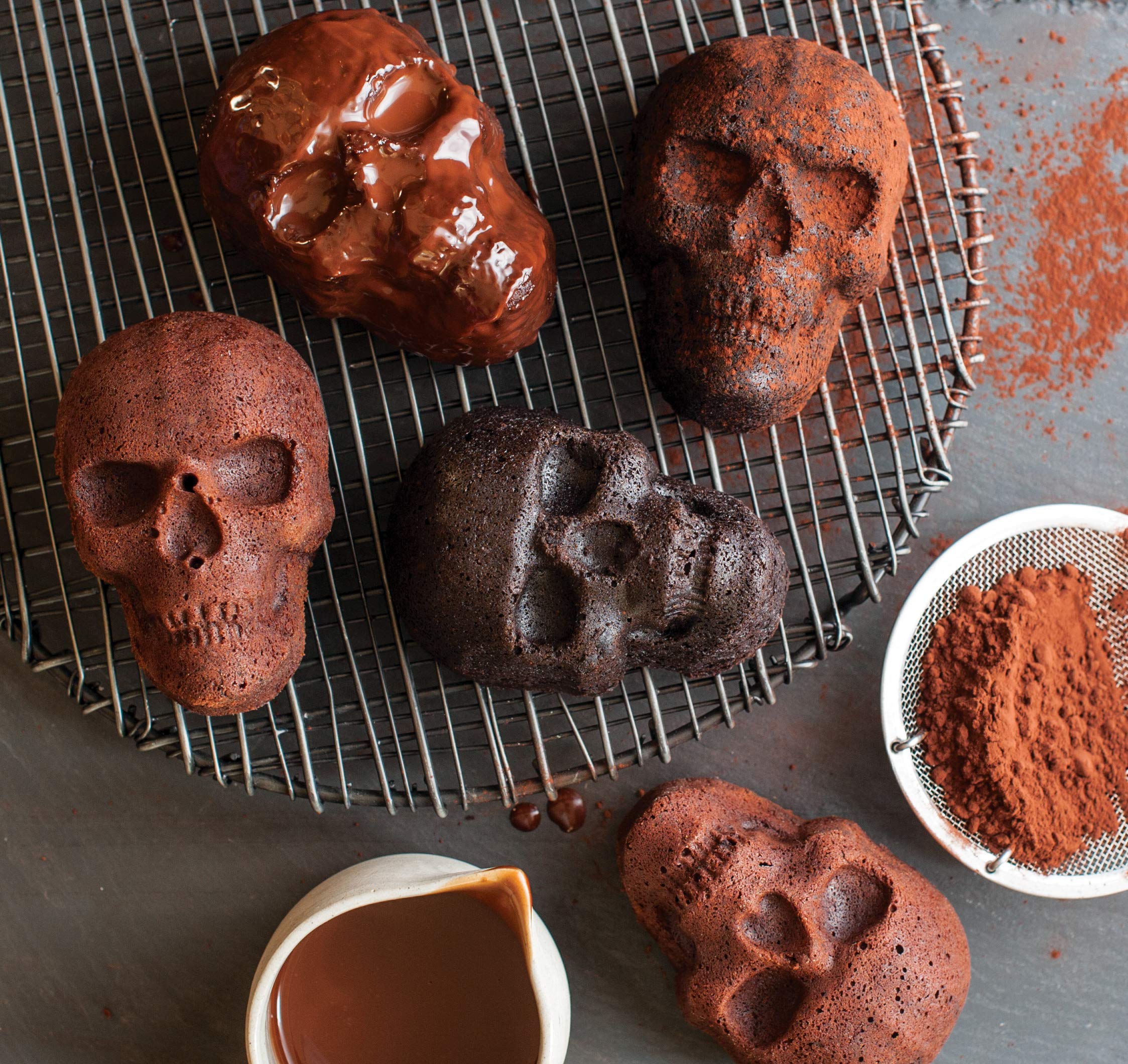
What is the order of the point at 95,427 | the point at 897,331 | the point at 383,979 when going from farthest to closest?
the point at 897,331 → the point at 383,979 → the point at 95,427

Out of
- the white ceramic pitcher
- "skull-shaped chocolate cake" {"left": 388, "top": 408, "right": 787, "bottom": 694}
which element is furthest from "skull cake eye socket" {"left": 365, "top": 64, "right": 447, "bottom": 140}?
the white ceramic pitcher

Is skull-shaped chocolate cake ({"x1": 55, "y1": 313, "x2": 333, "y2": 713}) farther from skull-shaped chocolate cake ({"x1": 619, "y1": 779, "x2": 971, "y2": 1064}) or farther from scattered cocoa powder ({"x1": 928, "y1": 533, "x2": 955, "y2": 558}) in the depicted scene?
scattered cocoa powder ({"x1": 928, "y1": 533, "x2": 955, "y2": 558})

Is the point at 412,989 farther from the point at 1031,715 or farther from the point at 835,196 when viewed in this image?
the point at 835,196

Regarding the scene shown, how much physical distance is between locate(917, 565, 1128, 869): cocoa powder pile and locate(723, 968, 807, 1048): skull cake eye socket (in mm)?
324

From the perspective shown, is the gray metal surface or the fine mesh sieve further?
the gray metal surface

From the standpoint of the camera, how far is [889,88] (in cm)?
116

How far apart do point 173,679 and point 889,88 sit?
112 cm

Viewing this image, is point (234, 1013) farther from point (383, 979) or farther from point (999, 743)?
point (999, 743)

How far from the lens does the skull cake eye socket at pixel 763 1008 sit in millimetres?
1105

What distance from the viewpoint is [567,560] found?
932 millimetres

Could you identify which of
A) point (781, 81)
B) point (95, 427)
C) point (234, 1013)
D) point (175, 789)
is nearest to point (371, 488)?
point (95, 427)

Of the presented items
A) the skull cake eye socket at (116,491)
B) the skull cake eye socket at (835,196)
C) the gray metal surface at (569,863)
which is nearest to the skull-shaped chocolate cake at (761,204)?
the skull cake eye socket at (835,196)

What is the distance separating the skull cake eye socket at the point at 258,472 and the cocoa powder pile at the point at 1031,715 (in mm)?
843

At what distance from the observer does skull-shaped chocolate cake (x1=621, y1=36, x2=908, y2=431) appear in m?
0.97
